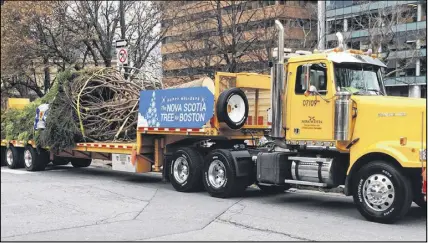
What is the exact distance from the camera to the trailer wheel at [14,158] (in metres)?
18.1

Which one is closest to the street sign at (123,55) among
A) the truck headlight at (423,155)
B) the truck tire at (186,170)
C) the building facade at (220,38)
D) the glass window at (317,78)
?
the building facade at (220,38)

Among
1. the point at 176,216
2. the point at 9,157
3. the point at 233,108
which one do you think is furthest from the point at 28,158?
the point at 176,216

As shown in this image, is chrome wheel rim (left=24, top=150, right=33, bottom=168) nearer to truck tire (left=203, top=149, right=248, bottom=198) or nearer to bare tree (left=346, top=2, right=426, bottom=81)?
truck tire (left=203, top=149, right=248, bottom=198)

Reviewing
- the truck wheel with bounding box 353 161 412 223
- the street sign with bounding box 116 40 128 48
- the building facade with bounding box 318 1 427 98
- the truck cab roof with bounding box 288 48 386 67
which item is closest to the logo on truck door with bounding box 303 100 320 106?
the truck cab roof with bounding box 288 48 386 67

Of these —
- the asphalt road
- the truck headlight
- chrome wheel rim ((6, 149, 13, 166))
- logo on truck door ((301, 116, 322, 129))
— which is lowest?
the asphalt road

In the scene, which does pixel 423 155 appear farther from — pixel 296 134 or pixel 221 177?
pixel 221 177

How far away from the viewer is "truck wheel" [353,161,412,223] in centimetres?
816

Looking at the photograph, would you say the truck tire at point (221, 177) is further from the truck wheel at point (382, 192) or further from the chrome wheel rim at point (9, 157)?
the chrome wheel rim at point (9, 157)

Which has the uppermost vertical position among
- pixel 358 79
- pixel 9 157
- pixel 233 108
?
pixel 358 79

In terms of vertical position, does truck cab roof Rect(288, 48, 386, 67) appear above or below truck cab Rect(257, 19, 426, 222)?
above

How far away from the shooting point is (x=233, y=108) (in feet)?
36.8

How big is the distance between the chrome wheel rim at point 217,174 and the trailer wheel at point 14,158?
30.2 feet

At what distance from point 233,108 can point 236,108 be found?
84mm

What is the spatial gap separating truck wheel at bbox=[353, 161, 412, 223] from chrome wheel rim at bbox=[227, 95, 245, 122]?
128 inches
